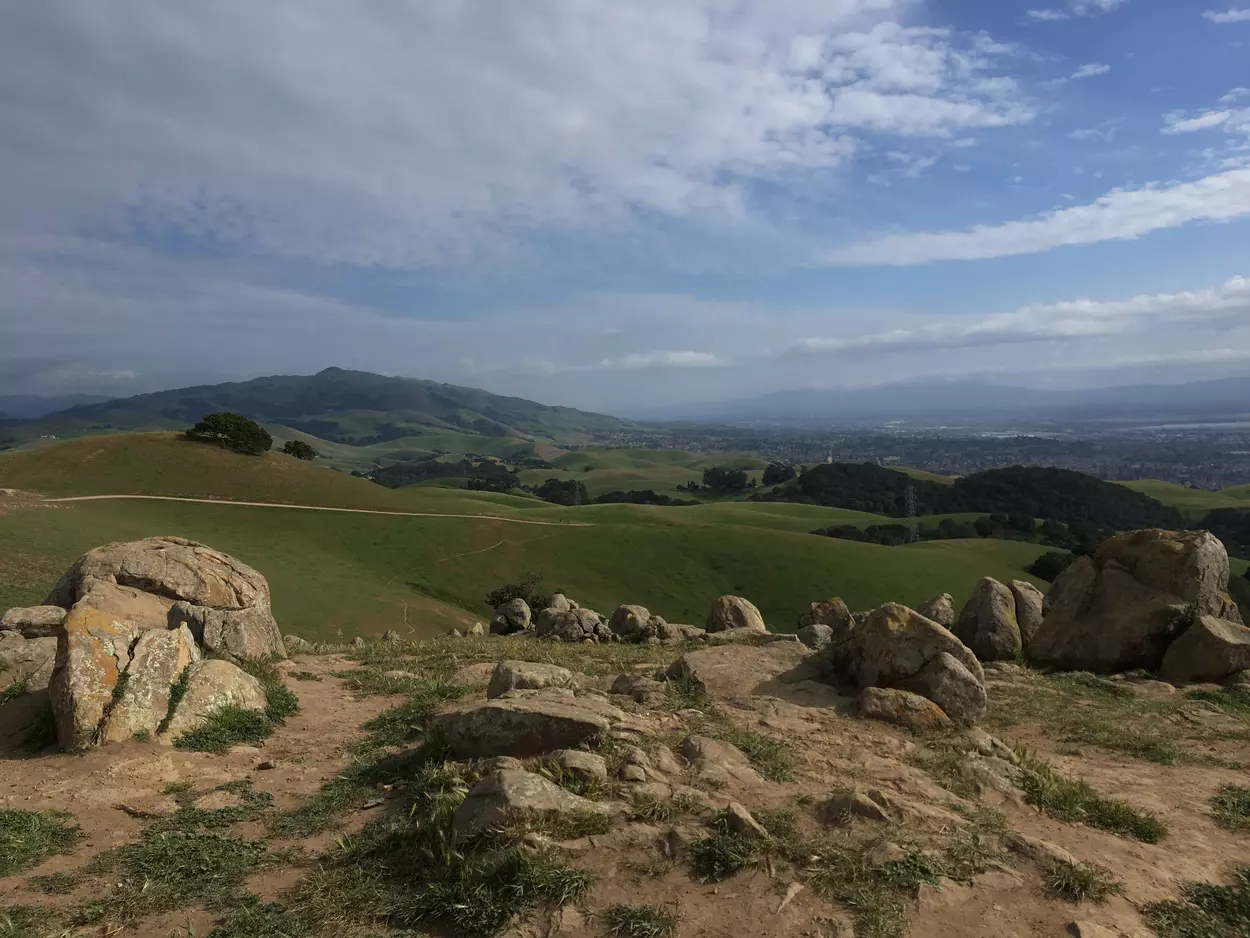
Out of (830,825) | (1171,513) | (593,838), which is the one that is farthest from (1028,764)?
(1171,513)

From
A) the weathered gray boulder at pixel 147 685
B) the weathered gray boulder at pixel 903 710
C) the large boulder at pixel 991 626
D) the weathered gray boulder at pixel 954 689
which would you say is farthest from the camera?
the large boulder at pixel 991 626

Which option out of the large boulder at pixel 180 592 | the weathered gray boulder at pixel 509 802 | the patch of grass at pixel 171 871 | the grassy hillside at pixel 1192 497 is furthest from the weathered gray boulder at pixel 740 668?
the grassy hillside at pixel 1192 497

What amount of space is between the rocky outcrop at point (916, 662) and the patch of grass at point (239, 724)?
456 inches

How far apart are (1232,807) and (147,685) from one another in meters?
16.8

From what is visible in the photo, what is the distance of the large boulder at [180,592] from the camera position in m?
15.6

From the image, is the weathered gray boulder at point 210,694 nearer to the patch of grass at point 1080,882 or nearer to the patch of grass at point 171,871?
the patch of grass at point 171,871

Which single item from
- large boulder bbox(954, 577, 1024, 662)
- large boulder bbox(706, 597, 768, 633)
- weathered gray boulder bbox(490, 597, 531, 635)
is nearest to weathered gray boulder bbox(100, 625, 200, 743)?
large boulder bbox(954, 577, 1024, 662)

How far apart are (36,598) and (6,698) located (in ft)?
87.3

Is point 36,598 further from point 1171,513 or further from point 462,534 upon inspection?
point 1171,513

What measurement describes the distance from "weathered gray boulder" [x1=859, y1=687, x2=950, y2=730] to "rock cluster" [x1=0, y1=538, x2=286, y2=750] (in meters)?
11.7

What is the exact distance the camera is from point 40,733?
10.6 m

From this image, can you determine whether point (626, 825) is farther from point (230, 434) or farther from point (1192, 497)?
point (1192, 497)

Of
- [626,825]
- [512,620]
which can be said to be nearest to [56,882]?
[626,825]

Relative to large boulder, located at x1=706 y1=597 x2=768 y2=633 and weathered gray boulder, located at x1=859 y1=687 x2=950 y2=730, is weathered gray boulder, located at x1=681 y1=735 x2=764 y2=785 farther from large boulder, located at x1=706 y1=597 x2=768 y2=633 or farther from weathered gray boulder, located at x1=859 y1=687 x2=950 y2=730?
large boulder, located at x1=706 y1=597 x2=768 y2=633
